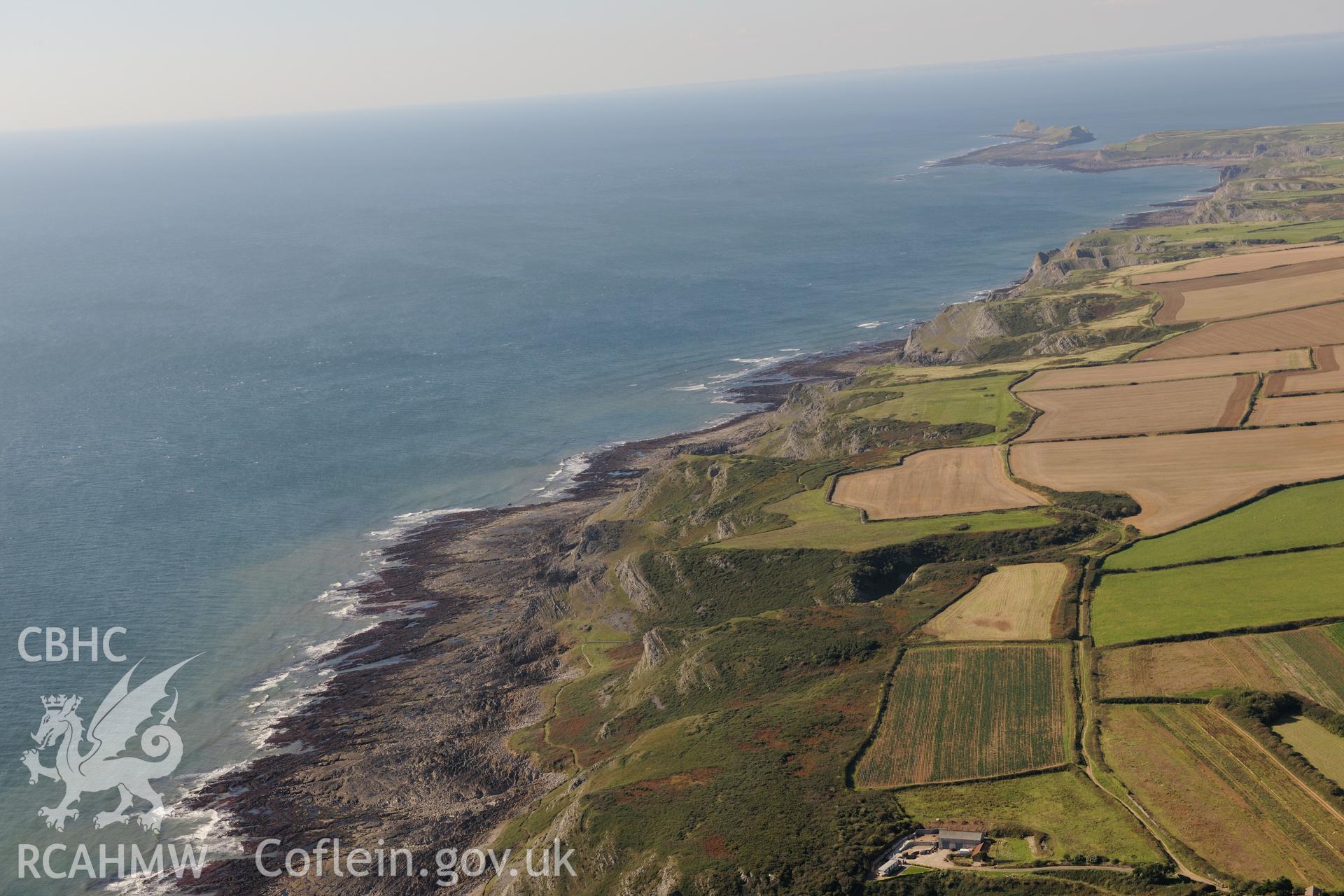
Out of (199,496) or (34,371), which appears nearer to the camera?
(199,496)

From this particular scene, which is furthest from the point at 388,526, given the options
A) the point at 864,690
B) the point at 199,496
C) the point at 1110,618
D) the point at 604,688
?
the point at 1110,618

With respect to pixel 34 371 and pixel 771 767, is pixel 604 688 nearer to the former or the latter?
pixel 771 767

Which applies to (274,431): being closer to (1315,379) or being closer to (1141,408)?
(1141,408)

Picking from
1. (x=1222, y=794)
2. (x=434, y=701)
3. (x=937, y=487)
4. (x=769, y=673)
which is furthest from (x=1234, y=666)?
(x=434, y=701)

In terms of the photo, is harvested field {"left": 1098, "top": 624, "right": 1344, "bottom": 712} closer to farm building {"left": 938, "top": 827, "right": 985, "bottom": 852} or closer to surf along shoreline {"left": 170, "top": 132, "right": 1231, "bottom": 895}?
farm building {"left": 938, "top": 827, "right": 985, "bottom": 852}

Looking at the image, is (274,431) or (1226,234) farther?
(1226,234)

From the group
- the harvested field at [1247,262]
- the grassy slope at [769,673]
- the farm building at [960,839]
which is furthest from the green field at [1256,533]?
the harvested field at [1247,262]
